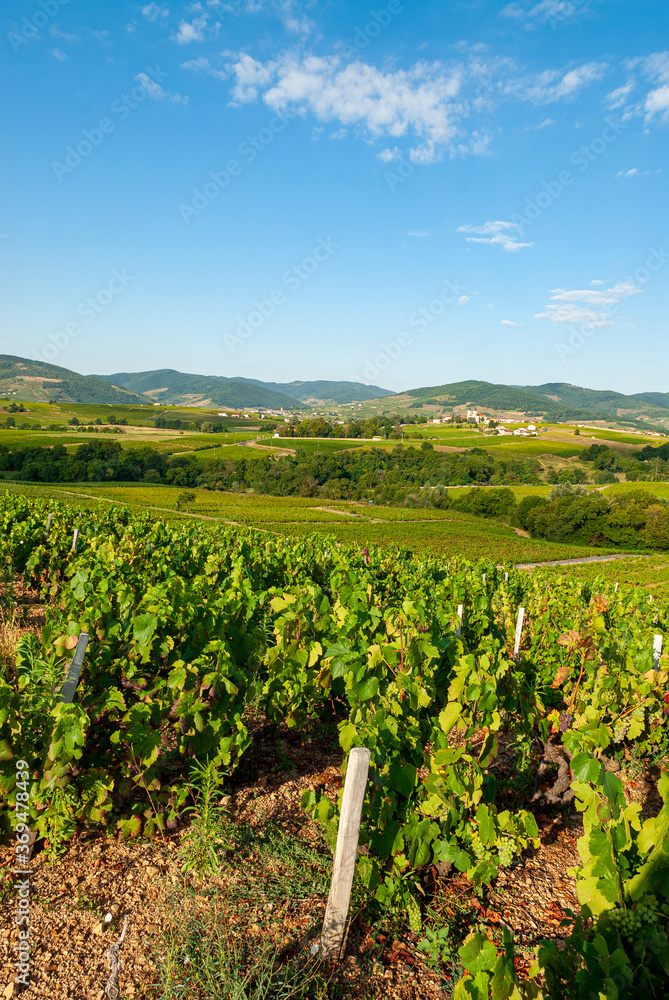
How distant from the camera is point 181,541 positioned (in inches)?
410

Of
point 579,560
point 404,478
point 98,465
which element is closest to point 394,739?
point 579,560

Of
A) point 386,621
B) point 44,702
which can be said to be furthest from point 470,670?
point 44,702

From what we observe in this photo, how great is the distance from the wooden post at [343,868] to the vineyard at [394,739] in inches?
10.2

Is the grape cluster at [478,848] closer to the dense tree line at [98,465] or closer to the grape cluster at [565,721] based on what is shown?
the grape cluster at [565,721]

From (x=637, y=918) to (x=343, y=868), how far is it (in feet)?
4.40

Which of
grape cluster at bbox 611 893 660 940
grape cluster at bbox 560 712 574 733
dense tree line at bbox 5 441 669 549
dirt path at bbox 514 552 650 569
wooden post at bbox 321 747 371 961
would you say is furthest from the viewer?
dense tree line at bbox 5 441 669 549

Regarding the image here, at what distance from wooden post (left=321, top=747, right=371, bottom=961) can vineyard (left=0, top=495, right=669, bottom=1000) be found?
0.26m

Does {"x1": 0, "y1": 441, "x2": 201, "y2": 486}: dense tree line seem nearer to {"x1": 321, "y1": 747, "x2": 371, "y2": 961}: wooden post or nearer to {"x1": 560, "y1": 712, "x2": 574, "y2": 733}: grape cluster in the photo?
{"x1": 560, "y1": 712, "x2": 574, "y2": 733}: grape cluster

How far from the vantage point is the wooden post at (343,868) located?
2498 millimetres

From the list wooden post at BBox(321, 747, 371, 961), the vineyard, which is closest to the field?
the vineyard

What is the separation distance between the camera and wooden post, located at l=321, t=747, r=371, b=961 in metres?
2.50

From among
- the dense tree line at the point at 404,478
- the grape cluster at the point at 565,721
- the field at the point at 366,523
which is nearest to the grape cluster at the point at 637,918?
the grape cluster at the point at 565,721

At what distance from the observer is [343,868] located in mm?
2588

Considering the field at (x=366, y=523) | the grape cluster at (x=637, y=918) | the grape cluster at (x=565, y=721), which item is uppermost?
the grape cluster at (x=637, y=918)
